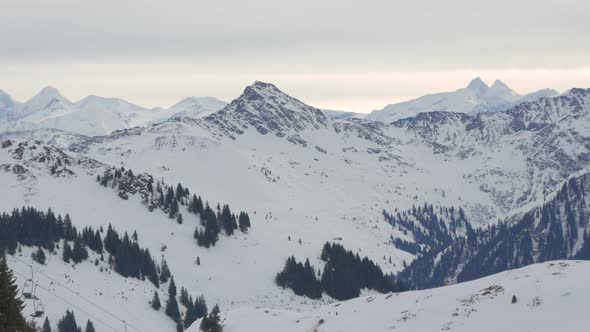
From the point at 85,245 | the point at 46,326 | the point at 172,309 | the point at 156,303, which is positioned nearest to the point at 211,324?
the point at 46,326

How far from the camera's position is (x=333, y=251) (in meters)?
194

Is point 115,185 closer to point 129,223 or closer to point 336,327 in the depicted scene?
point 129,223

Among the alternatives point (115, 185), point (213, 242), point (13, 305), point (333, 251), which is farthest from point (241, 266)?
point (13, 305)

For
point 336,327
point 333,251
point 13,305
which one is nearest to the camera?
point 13,305

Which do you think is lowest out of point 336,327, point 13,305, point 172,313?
point 172,313

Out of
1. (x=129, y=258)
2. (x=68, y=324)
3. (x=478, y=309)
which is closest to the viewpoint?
(x=478, y=309)

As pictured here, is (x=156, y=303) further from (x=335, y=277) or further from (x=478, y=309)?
(x=478, y=309)

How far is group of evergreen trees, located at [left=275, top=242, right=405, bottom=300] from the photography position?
174 metres

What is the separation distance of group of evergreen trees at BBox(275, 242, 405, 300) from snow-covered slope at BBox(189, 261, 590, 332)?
83.9 m

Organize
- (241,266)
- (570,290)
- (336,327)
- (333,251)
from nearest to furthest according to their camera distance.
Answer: (570,290), (336,327), (241,266), (333,251)

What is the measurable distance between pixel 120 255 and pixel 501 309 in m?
108

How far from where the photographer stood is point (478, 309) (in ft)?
232

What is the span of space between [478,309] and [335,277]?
11177 cm

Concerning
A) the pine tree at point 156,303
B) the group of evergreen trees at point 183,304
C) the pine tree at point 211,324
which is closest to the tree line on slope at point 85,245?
the group of evergreen trees at point 183,304
